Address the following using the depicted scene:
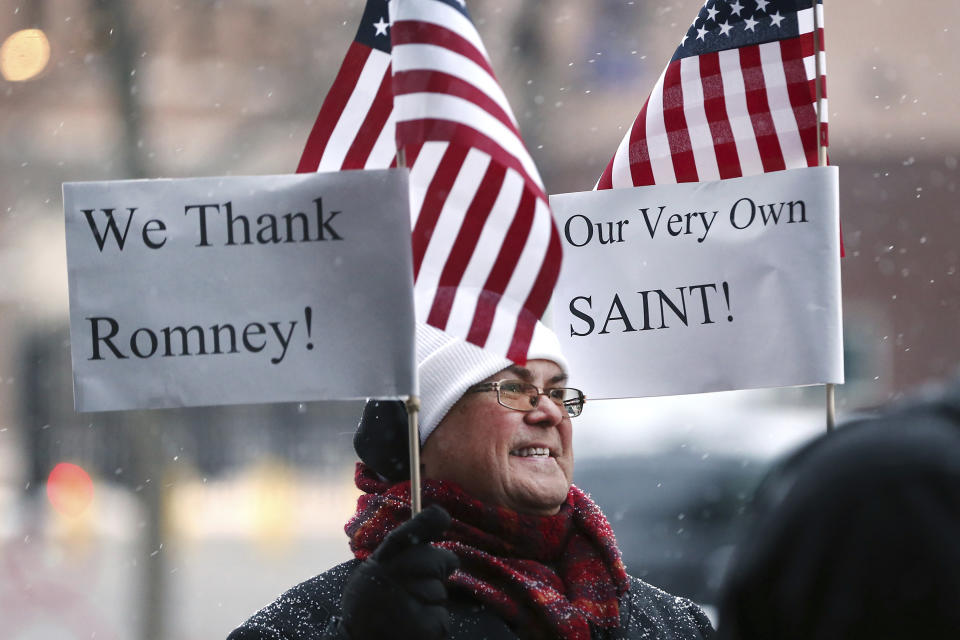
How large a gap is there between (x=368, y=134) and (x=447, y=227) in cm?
37

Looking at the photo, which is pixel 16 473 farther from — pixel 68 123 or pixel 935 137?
pixel 935 137

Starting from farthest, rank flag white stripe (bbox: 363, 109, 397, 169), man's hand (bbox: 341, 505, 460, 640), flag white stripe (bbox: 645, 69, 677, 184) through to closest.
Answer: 1. flag white stripe (bbox: 645, 69, 677, 184)
2. flag white stripe (bbox: 363, 109, 397, 169)
3. man's hand (bbox: 341, 505, 460, 640)

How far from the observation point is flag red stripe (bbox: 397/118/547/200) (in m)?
3.00

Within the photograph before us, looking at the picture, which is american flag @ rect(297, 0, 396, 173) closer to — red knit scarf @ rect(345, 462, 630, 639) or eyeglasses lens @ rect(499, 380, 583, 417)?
eyeglasses lens @ rect(499, 380, 583, 417)

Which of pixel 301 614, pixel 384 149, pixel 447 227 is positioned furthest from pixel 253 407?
pixel 447 227

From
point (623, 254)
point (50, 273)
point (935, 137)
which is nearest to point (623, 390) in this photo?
point (623, 254)

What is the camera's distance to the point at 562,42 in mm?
7523

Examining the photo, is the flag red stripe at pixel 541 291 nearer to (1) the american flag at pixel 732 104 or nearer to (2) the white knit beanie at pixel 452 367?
(2) the white knit beanie at pixel 452 367

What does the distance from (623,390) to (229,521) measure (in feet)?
32.7

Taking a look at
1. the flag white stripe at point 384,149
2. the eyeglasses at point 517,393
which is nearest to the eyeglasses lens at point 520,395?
the eyeglasses at point 517,393

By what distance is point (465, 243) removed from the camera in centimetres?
305

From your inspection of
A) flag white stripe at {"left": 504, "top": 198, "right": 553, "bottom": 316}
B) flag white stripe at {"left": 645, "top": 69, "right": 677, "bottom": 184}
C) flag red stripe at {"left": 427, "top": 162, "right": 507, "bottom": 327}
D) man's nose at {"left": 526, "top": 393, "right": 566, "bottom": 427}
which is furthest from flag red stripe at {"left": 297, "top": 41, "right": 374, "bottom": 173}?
flag white stripe at {"left": 645, "top": 69, "right": 677, "bottom": 184}

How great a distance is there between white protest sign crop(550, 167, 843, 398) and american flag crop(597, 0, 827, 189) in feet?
0.58

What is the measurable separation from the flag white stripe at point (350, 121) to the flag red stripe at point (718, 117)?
1081mm
